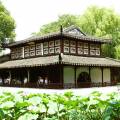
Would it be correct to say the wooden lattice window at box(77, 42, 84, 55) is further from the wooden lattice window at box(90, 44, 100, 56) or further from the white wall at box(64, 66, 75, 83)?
the white wall at box(64, 66, 75, 83)

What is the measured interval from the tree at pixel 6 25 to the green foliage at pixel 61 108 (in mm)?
39221

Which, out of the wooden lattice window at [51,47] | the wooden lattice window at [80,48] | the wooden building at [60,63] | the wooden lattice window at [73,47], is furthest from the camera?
the wooden lattice window at [80,48]

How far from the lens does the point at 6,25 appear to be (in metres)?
44.5

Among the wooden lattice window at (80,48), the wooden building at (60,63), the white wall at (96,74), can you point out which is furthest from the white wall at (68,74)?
the white wall at (96,74)

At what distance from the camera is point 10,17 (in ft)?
148

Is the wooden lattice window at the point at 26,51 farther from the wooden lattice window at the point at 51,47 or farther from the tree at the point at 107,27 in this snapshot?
the tree at the point at 107,27

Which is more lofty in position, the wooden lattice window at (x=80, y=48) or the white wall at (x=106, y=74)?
the wooden lattice window at (x=80, y=48)

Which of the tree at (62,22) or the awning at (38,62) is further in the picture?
the tree at (62,22)

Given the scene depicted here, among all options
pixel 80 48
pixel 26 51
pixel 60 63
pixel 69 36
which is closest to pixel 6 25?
pixel 26 51

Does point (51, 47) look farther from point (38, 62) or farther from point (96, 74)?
point (96, 74)

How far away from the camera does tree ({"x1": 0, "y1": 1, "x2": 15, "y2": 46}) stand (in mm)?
43906

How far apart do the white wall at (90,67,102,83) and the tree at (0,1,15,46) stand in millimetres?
16842

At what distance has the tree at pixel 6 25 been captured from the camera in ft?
144

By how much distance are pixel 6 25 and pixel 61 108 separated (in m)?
40.2
